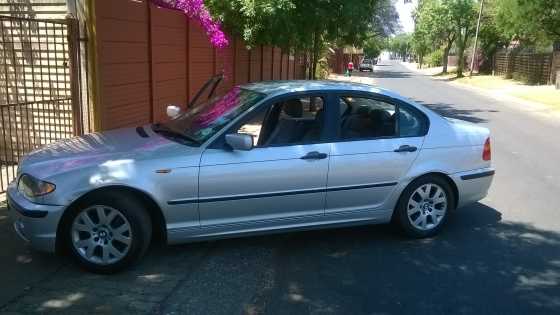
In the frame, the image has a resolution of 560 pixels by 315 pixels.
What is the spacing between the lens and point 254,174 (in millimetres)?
4695

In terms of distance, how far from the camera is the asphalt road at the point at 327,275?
4.04 metres

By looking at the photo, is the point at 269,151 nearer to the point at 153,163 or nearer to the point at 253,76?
the point at 153,163

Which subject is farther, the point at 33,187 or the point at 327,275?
the point at 327,275

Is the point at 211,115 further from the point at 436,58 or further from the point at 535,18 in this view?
the point at 436,58

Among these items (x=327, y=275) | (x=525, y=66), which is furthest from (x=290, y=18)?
(x=525, y=66)

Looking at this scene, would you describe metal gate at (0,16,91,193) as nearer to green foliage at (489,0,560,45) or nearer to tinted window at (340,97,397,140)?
tinted window at (340,97,397,140)

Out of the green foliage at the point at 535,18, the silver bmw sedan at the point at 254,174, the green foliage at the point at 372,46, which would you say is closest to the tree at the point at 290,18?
the silver bmw sedan at the point at 254,174

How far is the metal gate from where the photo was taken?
7719mm

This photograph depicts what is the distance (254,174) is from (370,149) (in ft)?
3.83

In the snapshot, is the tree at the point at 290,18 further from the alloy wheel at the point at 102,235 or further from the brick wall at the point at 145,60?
the alloy wheel at the point at 102,235

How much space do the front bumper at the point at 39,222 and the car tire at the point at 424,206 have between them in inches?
122

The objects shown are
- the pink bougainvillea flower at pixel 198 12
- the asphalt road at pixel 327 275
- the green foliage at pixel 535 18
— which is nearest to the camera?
the asphalt road at pixel 327 275

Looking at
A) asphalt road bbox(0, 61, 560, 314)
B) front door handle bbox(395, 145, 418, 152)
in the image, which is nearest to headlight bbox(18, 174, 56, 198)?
asphalt road bbox(0, 61, 560, 314)

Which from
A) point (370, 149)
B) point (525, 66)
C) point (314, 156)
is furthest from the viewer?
point (525, 66)
